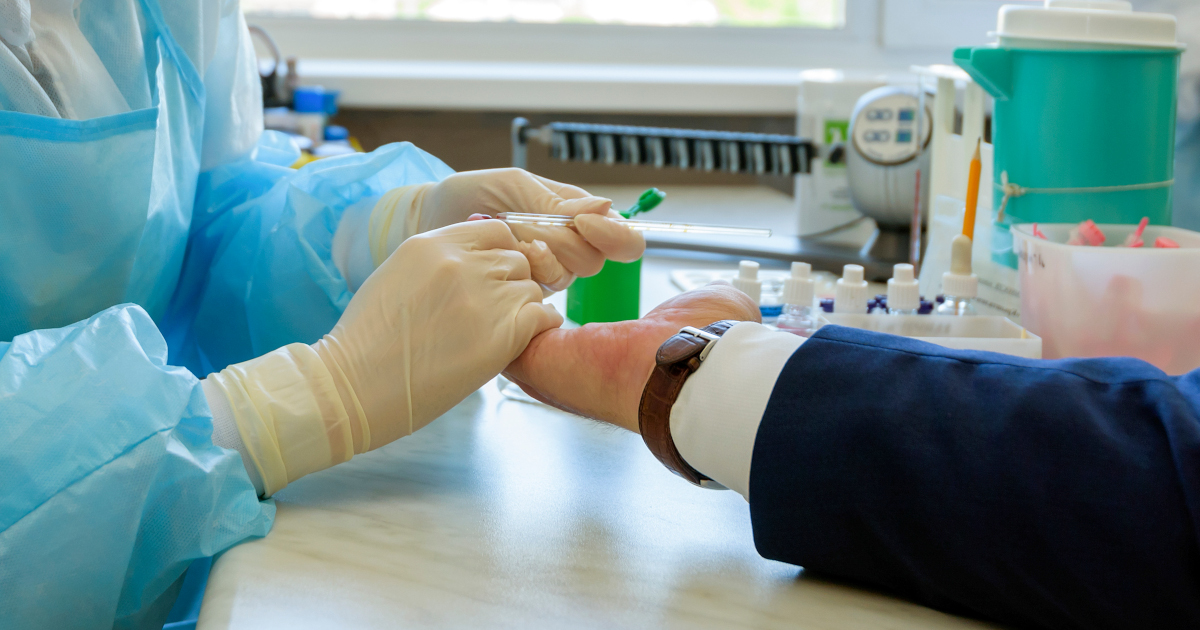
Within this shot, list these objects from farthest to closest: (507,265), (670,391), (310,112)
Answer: (310,112) < (507,265) < (670,391)

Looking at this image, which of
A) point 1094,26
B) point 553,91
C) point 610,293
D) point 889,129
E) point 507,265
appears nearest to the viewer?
point 507,265

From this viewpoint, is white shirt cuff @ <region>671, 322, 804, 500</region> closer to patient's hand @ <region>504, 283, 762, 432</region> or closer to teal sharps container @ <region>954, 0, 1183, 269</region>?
patient's hand @ <region>504, 283, 762, 432</region>

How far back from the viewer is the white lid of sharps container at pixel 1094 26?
0.79 metres

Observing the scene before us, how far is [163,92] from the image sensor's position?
0.71 m

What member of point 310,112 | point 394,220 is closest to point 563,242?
point 394,220

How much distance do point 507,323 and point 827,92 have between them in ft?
2.76

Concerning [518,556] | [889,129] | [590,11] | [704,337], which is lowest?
[518,556]

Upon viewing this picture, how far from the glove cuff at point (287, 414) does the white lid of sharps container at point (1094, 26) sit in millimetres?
668

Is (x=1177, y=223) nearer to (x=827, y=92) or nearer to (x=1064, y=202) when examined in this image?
(x=1064, y=202)

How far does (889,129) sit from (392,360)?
32.4 inches

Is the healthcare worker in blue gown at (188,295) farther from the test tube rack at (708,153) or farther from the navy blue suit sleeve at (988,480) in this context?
the test tube rack at (708,153)

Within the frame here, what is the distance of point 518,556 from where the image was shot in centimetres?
50

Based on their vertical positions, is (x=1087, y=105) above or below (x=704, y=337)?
above

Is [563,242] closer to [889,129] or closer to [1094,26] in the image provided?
[1094,26]
